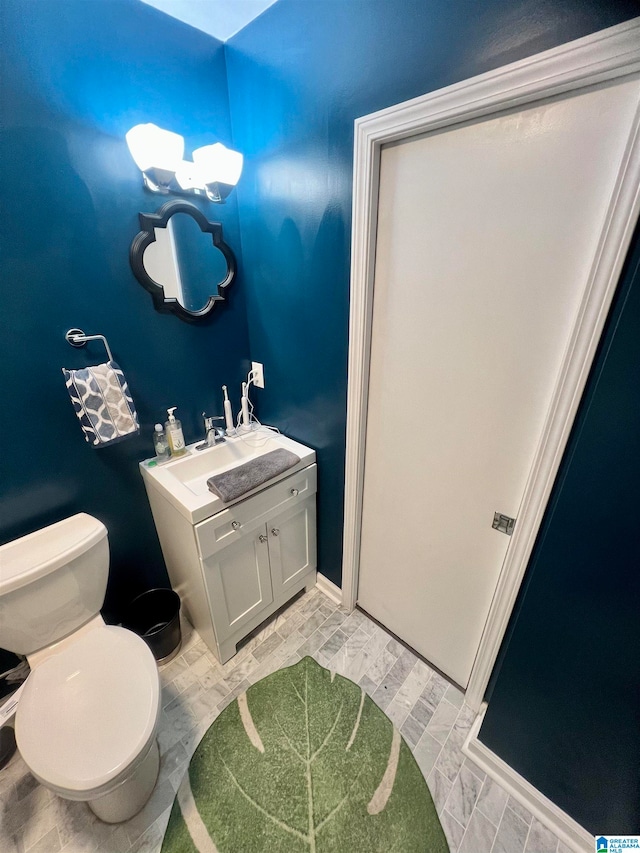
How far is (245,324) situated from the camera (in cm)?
173

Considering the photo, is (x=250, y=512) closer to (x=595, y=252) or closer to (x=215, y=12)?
(x=595, y=252)

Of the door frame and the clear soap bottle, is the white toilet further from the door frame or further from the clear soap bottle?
the door frame

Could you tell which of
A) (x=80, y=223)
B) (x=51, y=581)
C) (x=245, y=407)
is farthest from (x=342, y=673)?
(x=80, y=223)

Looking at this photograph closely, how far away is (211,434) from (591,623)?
5.02 ft

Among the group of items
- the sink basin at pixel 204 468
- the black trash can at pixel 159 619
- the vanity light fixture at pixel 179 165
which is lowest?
the black trash can at pixel 159 619

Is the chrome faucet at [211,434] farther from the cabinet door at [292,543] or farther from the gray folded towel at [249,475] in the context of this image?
the cabinet door at [292,543]

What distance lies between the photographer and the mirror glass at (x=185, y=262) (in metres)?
1.35

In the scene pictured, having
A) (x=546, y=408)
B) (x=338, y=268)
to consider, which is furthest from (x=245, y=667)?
(x=338, y=268)

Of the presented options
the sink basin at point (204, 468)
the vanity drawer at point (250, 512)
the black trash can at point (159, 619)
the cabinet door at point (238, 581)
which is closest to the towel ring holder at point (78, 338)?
the sink basin at point (204, 468)

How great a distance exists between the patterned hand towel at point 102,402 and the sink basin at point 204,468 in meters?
0.24

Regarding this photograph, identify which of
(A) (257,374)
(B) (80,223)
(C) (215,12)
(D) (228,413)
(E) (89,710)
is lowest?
(E) (89,710)

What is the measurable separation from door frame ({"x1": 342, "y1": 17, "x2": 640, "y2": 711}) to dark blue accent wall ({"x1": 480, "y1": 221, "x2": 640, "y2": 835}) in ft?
0.11

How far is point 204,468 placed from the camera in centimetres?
161

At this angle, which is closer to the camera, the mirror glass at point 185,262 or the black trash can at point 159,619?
the mirror glass at point 185,262
